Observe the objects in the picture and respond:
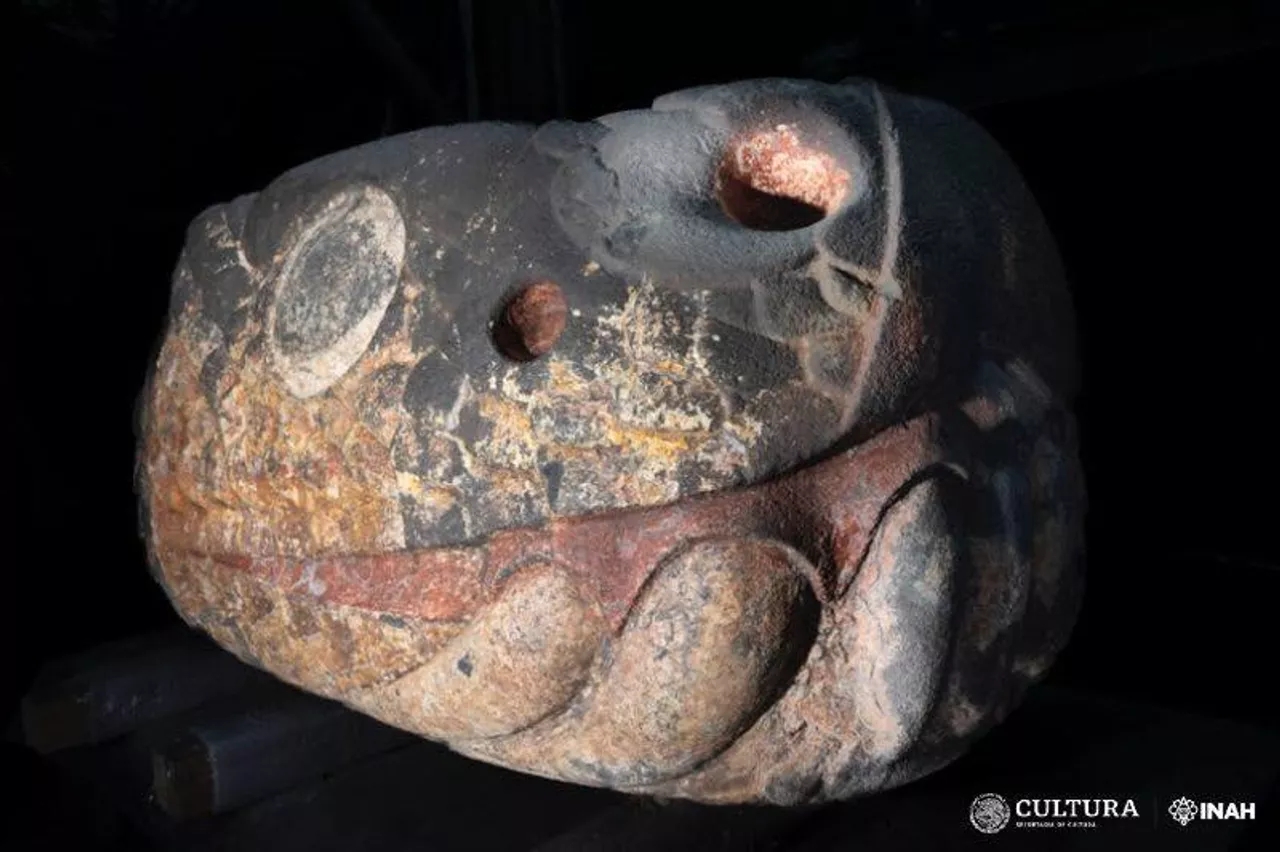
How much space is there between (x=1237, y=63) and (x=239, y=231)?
5.58 feet

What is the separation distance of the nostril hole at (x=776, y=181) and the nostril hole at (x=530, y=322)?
0.21m

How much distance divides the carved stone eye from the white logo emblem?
1329mm

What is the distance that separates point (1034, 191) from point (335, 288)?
4.87ft

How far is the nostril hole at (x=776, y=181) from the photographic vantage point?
139 cm

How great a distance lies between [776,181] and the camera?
1.42m

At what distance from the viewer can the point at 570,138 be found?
4.70 ft

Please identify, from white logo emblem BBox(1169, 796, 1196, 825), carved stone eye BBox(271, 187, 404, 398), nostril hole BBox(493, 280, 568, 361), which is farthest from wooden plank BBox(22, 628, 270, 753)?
white logo emblem BBox(1169, 796, 1196, 825)

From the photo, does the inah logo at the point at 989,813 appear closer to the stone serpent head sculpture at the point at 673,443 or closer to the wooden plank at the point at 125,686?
the stone serpent head sculpture at the point at 673,443

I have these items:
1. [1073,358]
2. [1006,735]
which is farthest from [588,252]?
[1006,735]

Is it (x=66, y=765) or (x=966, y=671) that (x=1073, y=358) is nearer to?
(x=966, y=671)

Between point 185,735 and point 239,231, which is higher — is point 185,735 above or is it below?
below

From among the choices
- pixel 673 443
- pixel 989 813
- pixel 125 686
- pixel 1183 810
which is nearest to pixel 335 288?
pixel 673 443

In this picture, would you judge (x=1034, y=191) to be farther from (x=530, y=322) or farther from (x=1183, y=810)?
(x=530, y=322)

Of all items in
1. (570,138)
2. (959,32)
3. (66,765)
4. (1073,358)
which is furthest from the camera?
(959,32)
